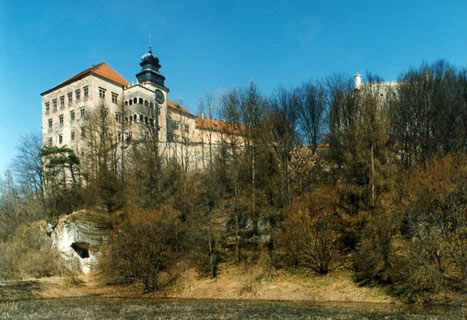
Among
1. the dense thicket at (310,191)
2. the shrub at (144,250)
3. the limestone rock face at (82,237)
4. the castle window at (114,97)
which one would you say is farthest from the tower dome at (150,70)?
the shrub at (144,250)

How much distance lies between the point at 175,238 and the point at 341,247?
1354 centimetres

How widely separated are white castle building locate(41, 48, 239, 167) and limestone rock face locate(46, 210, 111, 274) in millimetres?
17371

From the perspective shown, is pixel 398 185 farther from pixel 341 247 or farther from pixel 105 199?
pixel 105 199

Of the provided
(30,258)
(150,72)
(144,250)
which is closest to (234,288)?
(144,250)

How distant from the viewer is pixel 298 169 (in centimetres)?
3744

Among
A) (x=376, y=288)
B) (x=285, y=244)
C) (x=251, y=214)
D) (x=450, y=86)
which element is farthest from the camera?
(x=450, y=86)

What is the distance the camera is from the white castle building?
5556 centimetres

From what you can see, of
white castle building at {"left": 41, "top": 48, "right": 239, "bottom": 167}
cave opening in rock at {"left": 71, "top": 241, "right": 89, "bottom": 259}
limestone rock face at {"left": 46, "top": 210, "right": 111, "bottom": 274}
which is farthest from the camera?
white castle building at {"left": 41, "top": 48, "right": 239, "bottom": 167}

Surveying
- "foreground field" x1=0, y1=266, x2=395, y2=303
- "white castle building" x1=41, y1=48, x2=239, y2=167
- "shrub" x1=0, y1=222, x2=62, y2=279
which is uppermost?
"white castle building" x1=41, y1=48, x2=239, y2=167

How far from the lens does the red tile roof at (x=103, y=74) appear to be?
201 ft

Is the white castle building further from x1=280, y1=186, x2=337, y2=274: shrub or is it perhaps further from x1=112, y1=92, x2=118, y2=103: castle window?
x1=280, y1=186, x2=337, y2=274: shrub

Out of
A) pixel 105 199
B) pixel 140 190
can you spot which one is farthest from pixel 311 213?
pixel 105 199

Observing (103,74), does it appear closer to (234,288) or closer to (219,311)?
(234,288)

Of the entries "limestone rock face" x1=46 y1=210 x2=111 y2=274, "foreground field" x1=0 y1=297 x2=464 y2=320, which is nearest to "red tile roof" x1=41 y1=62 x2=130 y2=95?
"limestone rock face" x1=46 y1=210 x2=111 y2=274
